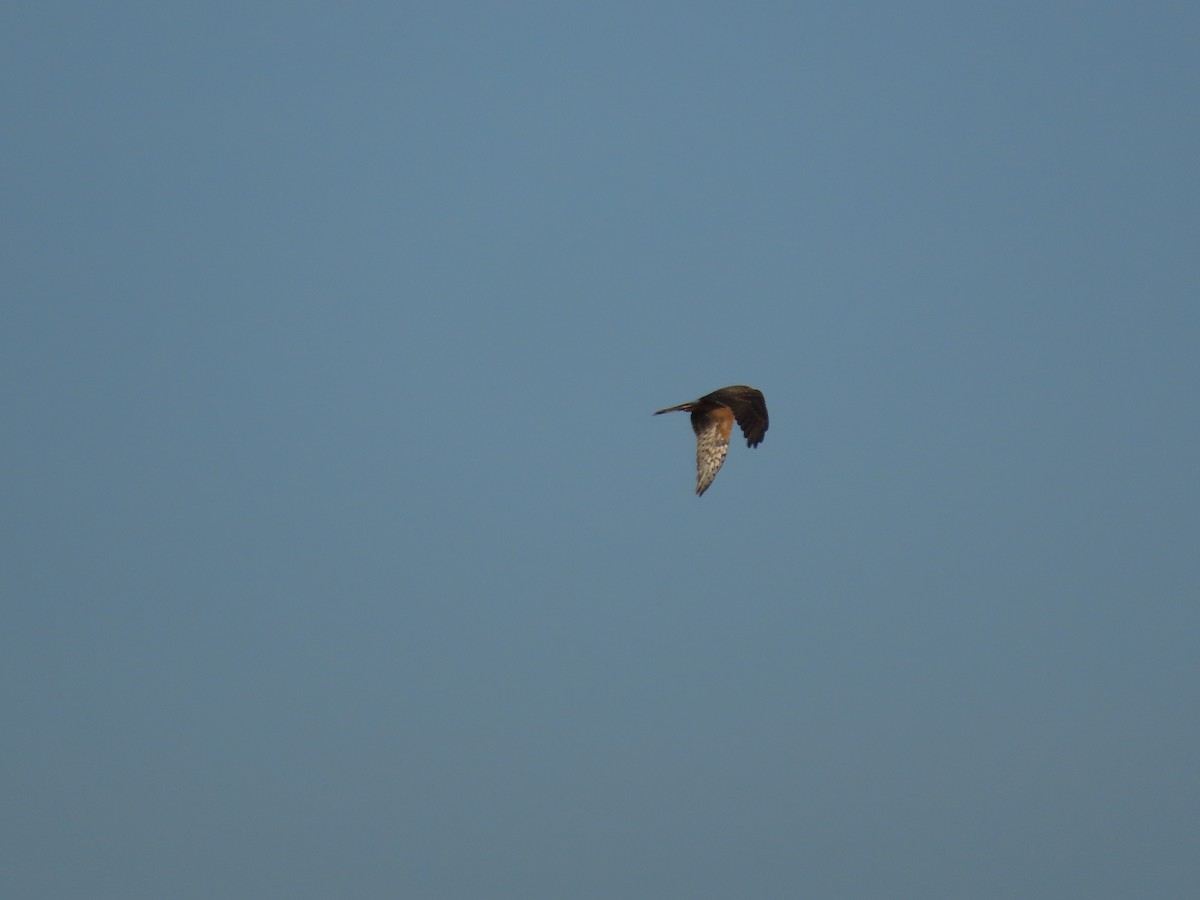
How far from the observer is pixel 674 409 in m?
69.8

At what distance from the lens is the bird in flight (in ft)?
229

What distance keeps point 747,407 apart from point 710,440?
152cm

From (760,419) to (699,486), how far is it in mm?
3217

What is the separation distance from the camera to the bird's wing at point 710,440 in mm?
68875

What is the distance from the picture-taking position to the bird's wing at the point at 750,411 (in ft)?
229

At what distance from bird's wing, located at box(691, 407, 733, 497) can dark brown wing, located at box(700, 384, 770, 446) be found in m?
0.28

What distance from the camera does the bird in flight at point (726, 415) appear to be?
69750 millimetres

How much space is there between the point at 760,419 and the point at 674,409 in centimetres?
265

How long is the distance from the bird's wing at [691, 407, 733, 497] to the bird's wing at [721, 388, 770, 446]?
281 mm

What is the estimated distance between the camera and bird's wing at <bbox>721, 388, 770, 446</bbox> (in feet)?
229

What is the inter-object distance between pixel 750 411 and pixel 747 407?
0.15m

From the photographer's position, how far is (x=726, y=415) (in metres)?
70.1

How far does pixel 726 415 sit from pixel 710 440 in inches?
37.8

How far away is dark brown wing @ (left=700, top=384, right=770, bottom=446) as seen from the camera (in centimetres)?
6994
